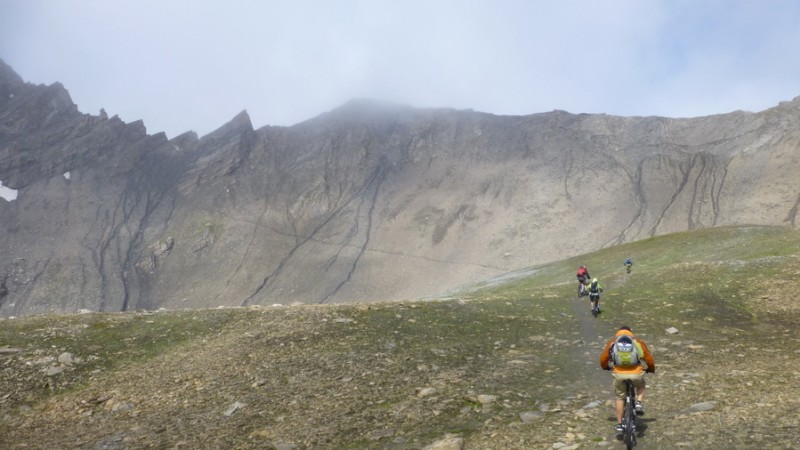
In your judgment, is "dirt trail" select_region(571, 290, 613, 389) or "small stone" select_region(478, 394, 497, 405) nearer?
"small stone" select_region(478, 394, 497, 405)

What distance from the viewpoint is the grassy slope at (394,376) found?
1286 centimetres

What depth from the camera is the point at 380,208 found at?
177m

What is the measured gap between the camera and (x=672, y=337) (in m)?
21.7

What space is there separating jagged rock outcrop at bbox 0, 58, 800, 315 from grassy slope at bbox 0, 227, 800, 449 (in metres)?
108

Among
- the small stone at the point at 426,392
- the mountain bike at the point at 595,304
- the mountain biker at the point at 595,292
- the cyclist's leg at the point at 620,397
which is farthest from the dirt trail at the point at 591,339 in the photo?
the small stone at the point at 426,392

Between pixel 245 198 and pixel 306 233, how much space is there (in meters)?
29.7

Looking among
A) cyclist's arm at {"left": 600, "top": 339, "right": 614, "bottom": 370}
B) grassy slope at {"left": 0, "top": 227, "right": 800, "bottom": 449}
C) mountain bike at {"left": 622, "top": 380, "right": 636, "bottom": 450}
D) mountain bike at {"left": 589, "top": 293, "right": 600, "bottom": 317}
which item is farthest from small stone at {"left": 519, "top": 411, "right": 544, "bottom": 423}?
mountain bike at {"left": 589, "top": 293, "right": 600, "bottom": 317}

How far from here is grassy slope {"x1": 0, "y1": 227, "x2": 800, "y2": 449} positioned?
1286 centimetres

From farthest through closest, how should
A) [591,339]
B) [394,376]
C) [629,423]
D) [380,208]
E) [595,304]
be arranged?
[380,208] → [595,304] → [591,339] → [394,376] → [629,423]

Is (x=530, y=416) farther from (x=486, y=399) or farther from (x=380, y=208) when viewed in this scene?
(x=380, y=208)

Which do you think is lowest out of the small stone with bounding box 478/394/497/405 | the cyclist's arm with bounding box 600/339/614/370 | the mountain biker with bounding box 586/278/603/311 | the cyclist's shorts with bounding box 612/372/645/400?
the small stone with bounding box 478/394/497/405

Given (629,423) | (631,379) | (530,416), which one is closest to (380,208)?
(530,416)

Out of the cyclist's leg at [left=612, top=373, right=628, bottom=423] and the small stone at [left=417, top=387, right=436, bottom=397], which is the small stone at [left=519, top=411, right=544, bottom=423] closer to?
the cyclist's leg at [left=612, top=373, right=628, bottom=423]

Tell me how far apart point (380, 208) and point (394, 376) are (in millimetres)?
160341
